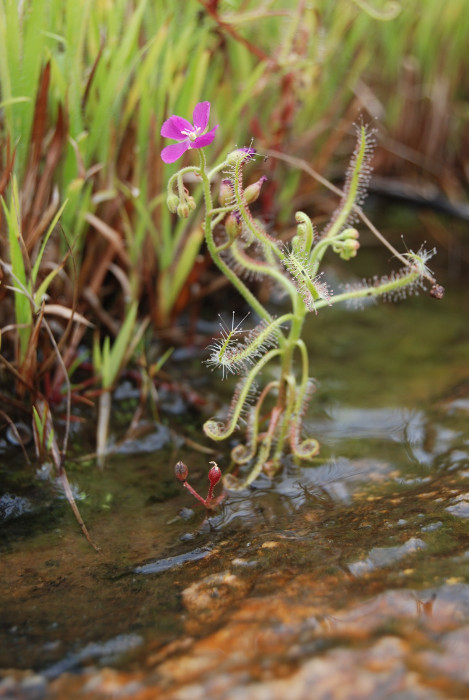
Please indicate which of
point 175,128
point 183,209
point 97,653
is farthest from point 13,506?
point 175,128

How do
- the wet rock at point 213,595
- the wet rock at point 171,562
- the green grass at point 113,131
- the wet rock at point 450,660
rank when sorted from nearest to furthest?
the wet rock at point 450,660, the wet rock at point 213,595, the wet rock at point 171,562, the green grass at point 113,131

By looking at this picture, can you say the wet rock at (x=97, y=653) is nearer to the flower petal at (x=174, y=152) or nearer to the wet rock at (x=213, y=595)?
the wet rock at (x=213, y=595)

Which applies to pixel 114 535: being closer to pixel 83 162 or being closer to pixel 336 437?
pixel 336 437

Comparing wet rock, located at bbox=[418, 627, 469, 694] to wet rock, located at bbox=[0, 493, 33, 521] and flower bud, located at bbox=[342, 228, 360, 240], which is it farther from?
wet rock, located at bbox=[0, 493, 33, 521]

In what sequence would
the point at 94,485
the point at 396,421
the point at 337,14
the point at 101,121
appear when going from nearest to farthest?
the point at 94,485 < the point at 101,121 < the point at 396,421 < the point at 337,14

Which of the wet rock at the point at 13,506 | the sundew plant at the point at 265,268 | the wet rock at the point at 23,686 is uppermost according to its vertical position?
the sundew plant at the point at 265,268

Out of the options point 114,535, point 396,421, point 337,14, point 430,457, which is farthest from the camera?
point 337,14

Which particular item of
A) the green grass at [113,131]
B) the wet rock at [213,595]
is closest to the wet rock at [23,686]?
the wet rock at [213,595]

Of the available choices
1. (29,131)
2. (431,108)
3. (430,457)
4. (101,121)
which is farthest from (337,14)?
(430,457)
